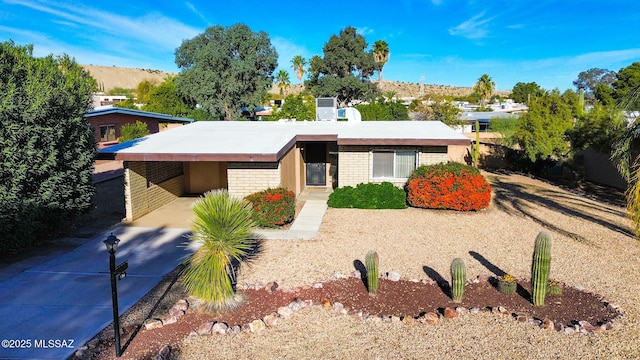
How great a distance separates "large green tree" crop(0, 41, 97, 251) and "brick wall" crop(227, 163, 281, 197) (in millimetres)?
4297

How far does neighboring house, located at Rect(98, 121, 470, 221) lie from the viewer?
1395 centimetres

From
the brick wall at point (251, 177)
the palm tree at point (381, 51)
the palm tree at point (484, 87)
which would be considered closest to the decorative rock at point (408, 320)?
the brick wall at point (251, 177)

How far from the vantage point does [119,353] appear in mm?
6527

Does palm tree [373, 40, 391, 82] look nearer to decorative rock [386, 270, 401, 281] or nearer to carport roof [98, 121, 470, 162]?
carport roof [98, 121, 470, 162]

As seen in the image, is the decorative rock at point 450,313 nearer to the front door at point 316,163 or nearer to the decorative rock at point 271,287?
the decorative rock at point 271,287

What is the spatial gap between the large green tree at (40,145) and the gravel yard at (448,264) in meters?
5.79

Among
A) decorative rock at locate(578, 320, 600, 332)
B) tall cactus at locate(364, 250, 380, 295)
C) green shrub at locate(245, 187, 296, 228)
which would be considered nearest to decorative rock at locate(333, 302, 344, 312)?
tall cactus at locate(364, 250, 380, 295)

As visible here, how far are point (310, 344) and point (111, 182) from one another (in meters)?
18.7

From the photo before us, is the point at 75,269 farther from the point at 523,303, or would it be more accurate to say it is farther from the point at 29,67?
the point at 523,303

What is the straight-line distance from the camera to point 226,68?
54219 mm

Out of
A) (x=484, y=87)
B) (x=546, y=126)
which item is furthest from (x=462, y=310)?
(x=484, y=87)

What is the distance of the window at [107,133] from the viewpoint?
33.4 metres

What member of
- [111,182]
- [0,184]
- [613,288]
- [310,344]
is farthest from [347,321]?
[111,182]

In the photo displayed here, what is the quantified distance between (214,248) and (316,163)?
12.6m
